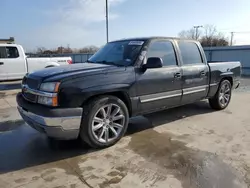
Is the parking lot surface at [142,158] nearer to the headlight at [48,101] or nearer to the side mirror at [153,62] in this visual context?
the headlight at [48,101]

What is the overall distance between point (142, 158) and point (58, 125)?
1.33 metres

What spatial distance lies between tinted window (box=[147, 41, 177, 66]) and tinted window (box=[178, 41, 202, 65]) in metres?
0.32

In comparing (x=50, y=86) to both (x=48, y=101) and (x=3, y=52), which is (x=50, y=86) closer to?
(x=48, y=101)

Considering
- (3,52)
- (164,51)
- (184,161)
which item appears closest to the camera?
(184,161)

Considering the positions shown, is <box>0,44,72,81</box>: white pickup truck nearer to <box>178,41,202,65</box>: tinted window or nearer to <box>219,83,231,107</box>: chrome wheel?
<box>178,41,202,65</box>: tinted window

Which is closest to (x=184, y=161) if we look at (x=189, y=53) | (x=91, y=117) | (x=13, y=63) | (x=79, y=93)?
(x=91, y=117)

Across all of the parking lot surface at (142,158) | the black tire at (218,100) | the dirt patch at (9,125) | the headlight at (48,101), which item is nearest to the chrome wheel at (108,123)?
the parking lot surface at (142,158)

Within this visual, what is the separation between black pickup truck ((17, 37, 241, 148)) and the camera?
3590 millimetres

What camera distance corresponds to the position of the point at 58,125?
139 inches

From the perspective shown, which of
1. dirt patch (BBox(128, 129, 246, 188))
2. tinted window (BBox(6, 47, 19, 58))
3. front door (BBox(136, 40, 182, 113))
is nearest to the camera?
dirt patch (BBox(128, 129, 246, 188))

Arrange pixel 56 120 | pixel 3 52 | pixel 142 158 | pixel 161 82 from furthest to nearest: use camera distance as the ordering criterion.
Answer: pixel 3 52, pixel 161 82, pixel 142 158, pixel 56 120

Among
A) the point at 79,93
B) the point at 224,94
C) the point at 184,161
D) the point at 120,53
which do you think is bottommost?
the point at 184,161

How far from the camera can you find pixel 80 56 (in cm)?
2978

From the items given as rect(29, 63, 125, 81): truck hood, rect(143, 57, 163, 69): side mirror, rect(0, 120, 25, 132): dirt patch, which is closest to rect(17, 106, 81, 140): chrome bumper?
rect(29, 63, 125, 81): truck hood
